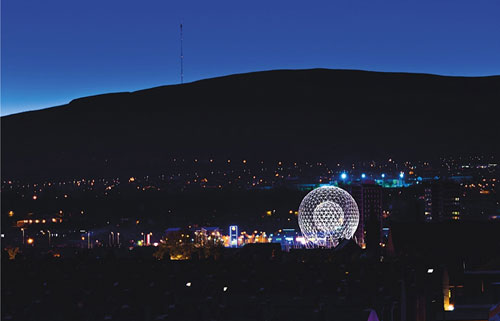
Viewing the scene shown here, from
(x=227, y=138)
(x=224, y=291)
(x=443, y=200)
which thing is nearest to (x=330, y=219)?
(x=443, y=200)

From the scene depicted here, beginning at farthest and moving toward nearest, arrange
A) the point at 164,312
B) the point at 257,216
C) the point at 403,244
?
the point at 257,216
the point at 403,244
the point at 164,312

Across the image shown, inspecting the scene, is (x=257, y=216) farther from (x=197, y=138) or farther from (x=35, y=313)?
(x=35, y=313)

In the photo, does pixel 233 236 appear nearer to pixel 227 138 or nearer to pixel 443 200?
pixel 443 200

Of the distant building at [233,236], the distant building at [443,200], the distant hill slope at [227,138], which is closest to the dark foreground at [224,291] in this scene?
the distant building at [233,236]

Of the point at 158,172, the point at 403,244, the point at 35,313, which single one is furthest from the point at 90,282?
the point at 158,172

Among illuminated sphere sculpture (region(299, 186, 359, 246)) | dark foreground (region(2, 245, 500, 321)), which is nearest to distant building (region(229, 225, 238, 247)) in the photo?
illuminated sphere sculpture (region(299, 186, 359, 246))

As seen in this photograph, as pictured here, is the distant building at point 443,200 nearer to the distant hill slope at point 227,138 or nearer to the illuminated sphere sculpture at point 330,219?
the illuminated sphere sculpture at point 330,219
